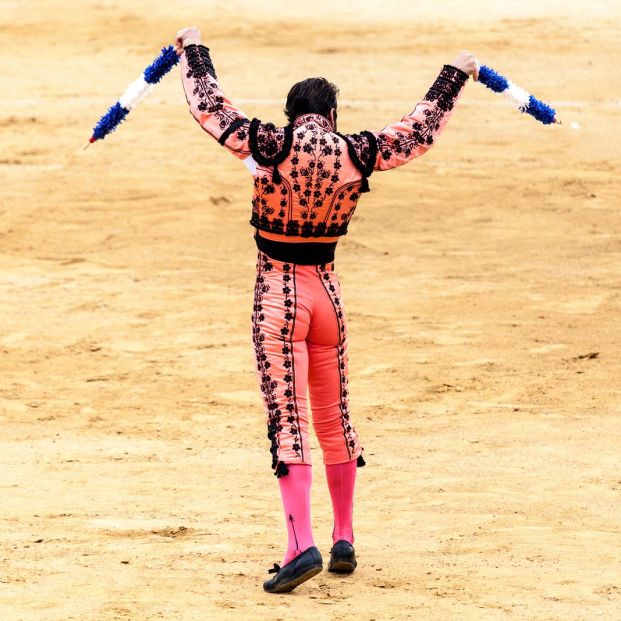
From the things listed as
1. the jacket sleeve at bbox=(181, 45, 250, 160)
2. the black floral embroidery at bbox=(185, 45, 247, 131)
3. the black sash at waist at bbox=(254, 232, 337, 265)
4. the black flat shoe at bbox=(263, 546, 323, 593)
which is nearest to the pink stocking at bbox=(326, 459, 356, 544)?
the black flat shoe at bbox=(263, 546, 323, 593)

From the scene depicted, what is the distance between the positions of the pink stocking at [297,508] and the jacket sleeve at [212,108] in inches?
42.8

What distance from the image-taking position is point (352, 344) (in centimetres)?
937

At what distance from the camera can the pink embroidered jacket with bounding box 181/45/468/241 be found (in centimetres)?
472

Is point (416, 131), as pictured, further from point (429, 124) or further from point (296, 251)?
point (296, 251)

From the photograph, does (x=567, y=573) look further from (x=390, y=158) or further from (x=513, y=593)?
(x=390, y=158)

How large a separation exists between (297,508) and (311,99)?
1376 millimetres

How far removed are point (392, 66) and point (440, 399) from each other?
36.5 ft

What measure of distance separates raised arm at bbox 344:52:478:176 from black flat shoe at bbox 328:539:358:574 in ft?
4.27

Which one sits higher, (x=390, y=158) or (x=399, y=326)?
(x=390, y=158)

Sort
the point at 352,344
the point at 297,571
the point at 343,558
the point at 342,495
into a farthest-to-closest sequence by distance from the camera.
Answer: the point at 352,344 → the point at 342,495 → the point at 343,558 → the point at 297,571

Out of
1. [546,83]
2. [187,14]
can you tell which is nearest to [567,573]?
[546,83]

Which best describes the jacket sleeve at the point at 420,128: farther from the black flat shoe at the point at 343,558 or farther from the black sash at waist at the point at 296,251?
the black flat shoe at the point at 343,558

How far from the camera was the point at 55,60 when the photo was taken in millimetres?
18906

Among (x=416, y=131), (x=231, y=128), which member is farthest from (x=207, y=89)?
(x=416, y=131)
